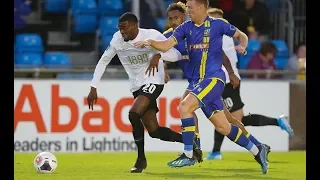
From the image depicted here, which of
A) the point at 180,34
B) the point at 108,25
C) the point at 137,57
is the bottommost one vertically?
the point at 137,57

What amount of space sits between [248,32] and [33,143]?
6381mm

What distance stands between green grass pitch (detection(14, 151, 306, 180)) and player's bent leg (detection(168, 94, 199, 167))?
7.2 inches

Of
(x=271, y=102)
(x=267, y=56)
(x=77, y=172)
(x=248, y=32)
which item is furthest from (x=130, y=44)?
(x=248, y=32)

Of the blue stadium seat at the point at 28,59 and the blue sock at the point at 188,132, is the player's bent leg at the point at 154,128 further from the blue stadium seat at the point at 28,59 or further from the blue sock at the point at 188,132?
the blue stadium seat at the point at 28,59

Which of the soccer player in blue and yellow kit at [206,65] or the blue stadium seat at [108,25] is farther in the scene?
the blue stadium seat at [108,25]

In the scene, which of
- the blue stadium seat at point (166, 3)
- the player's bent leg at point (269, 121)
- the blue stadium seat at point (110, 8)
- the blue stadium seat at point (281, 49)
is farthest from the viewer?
the blue stadium seat at point (166, 3)

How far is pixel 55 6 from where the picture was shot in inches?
806

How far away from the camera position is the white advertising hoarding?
54.1 feet


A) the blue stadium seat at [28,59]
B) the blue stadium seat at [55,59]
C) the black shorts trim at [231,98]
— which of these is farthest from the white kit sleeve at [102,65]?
the blue stadium seat at [55,59]

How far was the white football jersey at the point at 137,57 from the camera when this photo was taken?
38.6ft

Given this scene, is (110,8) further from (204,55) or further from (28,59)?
(204,55)

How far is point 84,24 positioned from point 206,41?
9.45 meters

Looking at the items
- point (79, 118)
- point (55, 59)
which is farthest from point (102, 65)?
point (55, 59)

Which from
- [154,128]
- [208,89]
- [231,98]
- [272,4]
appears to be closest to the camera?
[208,89]
